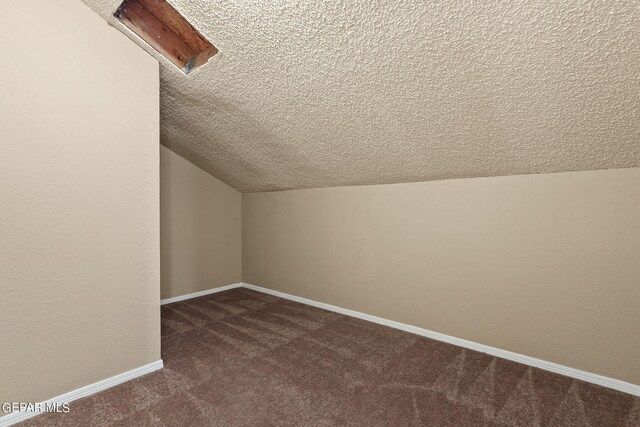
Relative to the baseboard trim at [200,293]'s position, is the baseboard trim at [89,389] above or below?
below

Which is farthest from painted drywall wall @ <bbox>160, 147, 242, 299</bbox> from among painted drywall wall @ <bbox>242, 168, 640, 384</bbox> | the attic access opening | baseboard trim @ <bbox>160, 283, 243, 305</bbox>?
the attic access opening

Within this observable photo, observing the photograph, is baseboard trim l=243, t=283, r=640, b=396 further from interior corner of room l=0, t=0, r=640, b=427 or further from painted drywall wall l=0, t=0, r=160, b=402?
painted drywall wall l=0, t=0, r=160, b=402

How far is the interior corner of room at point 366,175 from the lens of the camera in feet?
4.42

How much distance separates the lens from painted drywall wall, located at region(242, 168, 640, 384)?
5.40 ft

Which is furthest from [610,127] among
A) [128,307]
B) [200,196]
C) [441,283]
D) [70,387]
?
[200,196]

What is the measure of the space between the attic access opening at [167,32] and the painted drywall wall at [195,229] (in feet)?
5.15

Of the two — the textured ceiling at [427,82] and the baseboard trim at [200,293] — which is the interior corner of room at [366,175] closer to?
the textured ceiling at [427,82]

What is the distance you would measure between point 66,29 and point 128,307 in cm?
154

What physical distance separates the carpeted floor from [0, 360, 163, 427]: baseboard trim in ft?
0.13

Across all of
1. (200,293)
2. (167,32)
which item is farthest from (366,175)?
(200,293)

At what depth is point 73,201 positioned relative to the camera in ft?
5.13

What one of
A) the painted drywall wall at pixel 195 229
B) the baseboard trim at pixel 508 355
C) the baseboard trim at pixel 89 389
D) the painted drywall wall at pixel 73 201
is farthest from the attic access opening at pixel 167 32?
the baseboard trim at pixel 508 355

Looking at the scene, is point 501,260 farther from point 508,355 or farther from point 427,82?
point 427,82

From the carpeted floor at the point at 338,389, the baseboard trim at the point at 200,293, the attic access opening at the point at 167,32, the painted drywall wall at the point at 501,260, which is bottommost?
the carpeted floor at the point at 338,389
